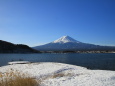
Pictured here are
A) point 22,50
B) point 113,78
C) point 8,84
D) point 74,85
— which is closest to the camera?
point 8,84

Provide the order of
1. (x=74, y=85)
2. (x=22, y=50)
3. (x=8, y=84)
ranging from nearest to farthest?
1. (x=8, y=84)
2. (x=74, y=85)
3. (x=22, y=50)

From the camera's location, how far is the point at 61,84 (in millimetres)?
11719

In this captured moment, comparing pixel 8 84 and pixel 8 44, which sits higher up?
pixel 8 44

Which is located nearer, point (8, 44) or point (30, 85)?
point (30, 85)

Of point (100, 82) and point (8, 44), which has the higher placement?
point (8, 44)

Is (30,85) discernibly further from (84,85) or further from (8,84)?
(84,85)

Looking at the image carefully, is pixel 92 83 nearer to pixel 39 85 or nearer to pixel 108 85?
pixel 108 85

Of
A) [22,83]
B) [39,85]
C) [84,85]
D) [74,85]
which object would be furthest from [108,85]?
[22,83]

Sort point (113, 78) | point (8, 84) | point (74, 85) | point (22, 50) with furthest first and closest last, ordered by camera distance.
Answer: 1. point (22, 50)
2. point (113, 78)
3. point (74, 85)
4. point (8, 84)

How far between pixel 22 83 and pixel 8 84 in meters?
0.89

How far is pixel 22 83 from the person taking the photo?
1086cm

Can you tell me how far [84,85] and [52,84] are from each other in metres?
2.27

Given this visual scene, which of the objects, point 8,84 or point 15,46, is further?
point 15,46

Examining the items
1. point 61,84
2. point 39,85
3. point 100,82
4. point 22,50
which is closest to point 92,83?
point 100,82
